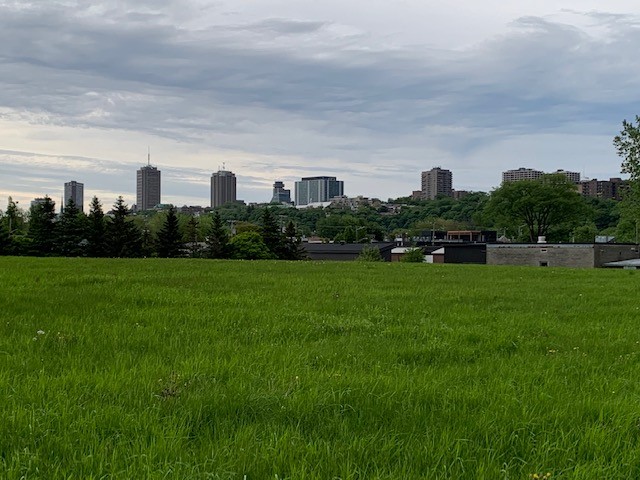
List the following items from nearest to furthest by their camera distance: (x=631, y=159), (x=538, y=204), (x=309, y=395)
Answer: (x=309, y=395), (x=631, y=159), (x=538, y=204)

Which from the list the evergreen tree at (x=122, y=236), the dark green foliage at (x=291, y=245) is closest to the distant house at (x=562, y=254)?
the dark green foliage at (x=291, y=245)

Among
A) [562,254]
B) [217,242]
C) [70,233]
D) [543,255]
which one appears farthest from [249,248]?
[562,254]

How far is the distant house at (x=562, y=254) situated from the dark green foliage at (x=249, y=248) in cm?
2594

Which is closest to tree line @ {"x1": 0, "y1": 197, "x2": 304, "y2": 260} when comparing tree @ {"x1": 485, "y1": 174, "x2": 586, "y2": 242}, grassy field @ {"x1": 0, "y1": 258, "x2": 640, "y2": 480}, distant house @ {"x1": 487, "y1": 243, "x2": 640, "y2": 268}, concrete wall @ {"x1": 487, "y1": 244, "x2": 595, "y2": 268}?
concrete wall @ {"x1": 487, "y1": 244, "x2": 595, "y2": 268}

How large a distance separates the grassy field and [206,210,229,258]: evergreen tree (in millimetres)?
59583

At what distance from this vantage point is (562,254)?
194ft

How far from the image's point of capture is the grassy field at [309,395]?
10.8 feet

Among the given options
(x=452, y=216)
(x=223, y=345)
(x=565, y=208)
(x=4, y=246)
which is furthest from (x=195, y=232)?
(x=452, y=216)

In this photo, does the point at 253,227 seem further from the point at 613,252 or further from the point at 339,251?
the point at 613,252

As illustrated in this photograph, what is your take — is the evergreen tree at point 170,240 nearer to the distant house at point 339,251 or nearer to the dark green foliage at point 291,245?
the dark green foliage at point 291,245

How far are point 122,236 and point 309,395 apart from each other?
63.4 metres

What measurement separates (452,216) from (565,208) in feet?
254

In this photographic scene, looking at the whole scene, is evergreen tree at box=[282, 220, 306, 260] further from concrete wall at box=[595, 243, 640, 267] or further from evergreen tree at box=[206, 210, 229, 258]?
concrete wall at box=[595, 243, 640, 267]

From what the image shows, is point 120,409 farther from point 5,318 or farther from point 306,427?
point 5,318
